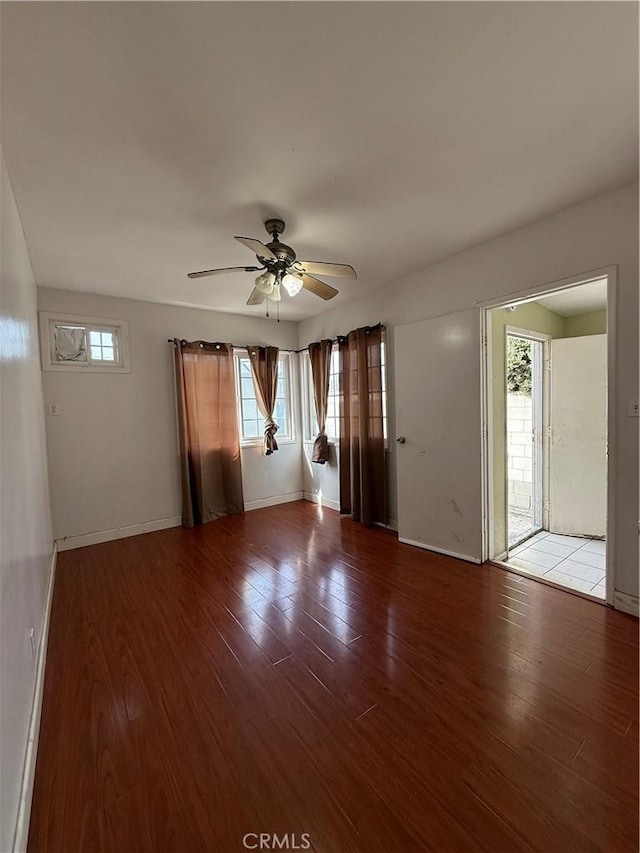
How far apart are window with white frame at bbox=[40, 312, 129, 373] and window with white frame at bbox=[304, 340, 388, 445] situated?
225 cm

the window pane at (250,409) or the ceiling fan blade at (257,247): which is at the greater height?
the ceiling fan blade at (257,247)

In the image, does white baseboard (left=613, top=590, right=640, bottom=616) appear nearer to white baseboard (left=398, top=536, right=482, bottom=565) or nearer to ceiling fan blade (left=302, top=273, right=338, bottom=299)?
Answer: white baseboard (left=398, top=536, right=482, bottom=565)

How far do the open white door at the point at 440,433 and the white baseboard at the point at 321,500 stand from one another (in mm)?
1297

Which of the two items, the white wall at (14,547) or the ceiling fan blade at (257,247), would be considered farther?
the ceiling fan blade at (257,247)

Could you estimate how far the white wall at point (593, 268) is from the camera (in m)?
2.02

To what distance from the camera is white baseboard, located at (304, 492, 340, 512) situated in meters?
4.52

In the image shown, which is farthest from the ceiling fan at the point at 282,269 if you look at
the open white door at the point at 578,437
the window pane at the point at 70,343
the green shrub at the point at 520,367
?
the green shrub at the point at 520,367

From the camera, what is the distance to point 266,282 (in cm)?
231

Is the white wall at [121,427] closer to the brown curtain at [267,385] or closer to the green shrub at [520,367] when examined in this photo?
the brown curtain at [267,385]

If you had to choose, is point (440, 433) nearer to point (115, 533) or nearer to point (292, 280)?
point (292, 280)

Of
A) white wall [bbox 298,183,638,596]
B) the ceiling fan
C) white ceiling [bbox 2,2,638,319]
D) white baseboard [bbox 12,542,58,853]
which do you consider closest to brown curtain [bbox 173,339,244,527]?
white ceiling [bbox 2,2,638,319]

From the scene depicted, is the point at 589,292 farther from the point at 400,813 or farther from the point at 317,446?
the point at 400,813

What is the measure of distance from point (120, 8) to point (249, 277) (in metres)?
2.14

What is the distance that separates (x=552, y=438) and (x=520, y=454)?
46 centimetres
